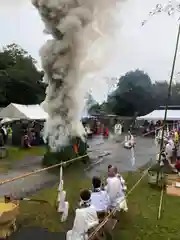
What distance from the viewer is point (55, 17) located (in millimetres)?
19438

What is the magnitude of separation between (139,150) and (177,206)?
16.0 metres

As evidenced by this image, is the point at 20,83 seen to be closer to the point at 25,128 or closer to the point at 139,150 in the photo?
the point at 25,128

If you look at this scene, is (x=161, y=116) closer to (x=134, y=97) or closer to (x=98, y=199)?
(x=134, y=97)

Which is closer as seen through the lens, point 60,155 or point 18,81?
point 60,155

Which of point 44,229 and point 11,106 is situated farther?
point 11,106

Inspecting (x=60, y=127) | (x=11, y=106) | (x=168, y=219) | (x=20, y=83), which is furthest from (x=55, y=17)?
(x=20, y=83)

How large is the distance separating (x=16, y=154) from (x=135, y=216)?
13876mm

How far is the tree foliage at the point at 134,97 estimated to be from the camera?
55.7 meters

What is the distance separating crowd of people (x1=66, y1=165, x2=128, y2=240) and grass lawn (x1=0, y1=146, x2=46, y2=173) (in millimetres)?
9132

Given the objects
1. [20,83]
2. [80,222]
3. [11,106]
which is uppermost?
[20,83]

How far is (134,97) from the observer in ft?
182

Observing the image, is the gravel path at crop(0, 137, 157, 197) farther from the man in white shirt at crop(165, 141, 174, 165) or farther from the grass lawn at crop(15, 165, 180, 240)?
the man in white shirt at crop(165, 141, 174, 165)

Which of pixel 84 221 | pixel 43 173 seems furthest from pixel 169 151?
pixel 84 221

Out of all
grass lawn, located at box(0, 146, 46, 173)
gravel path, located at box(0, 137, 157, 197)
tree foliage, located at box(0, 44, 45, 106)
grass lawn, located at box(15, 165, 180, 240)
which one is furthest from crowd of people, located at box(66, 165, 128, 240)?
tree foliage, located at box(0, 44, 45, 106)
